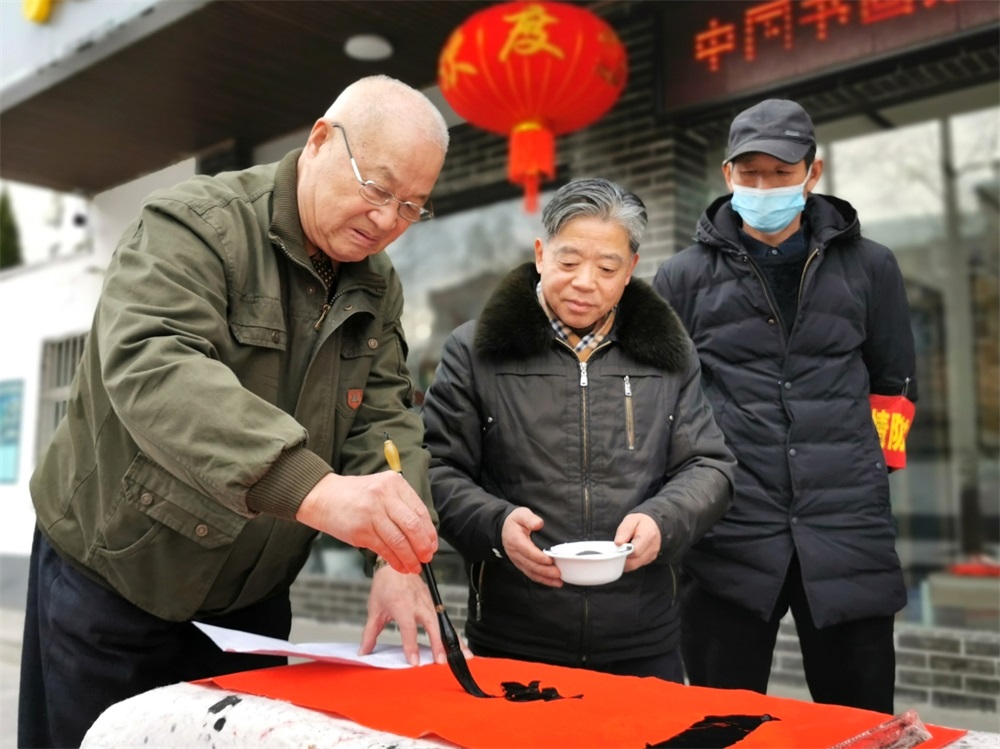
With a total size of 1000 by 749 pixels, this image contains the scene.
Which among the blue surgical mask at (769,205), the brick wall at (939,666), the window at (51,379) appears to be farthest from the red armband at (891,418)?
the window at (51,379)

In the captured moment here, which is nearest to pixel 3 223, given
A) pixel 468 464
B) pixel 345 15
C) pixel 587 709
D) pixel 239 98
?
pixel 239 98

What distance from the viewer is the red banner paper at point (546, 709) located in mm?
1055

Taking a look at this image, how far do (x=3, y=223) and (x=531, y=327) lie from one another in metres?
7.62

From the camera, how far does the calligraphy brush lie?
4.28ft

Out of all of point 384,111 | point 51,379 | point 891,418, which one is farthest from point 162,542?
point 51,379

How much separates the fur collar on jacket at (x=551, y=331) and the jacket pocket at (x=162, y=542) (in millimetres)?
659

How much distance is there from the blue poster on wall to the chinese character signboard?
362cm

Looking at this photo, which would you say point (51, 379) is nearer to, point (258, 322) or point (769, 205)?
point (258, 322)

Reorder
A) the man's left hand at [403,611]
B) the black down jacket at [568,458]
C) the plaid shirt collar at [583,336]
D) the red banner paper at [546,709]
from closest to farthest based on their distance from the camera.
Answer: the red banner paper at [546,709], the man's left hand at [403,611], the black down jacket at [568,458], the plaid shirt collar at [583,336]

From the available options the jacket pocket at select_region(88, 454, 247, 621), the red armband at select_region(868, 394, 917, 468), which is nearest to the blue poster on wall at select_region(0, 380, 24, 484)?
the jacket pocket at select_region(88, 454, 247, 621)

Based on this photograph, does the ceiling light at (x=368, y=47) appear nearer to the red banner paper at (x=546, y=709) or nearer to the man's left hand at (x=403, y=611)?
the man's left hand at (x=403, y=611)

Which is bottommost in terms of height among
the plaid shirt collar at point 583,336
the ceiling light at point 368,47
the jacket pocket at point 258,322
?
the jacket pocket at point 258,322

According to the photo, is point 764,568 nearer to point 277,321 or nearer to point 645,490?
point 645,490

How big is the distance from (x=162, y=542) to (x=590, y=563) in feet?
2.21
